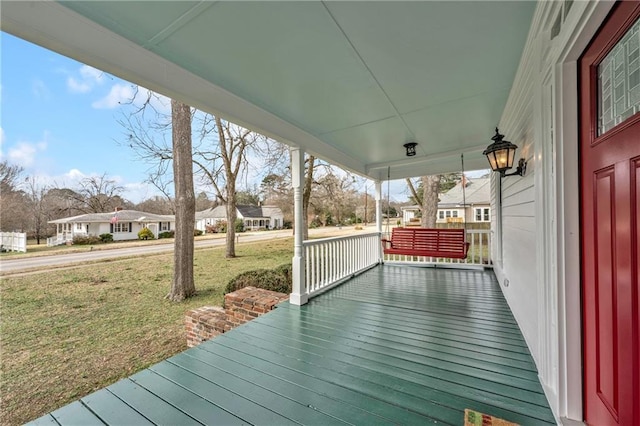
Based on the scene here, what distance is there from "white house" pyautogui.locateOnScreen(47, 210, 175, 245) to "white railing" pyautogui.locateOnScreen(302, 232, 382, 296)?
18.9 metres

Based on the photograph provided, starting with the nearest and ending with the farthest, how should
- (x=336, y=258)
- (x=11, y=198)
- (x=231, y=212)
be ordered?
(x=336, y=258), (x=11, y=198), (x=231, y=212)

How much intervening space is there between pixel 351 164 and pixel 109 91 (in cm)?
686

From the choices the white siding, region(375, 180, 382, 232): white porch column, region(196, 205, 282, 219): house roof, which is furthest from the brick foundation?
region(196, 205, 282, 219): house roof

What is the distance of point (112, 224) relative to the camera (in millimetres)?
19172

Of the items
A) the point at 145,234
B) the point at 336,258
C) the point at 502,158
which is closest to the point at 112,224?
the point at 145,234

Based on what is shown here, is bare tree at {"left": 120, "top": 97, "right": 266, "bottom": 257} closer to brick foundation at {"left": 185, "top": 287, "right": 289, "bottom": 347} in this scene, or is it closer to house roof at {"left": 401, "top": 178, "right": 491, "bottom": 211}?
brick foundation at {"left": 185, "top": 287, "right": 289, "bottom": 347}

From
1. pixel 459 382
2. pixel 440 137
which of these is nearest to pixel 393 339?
pixel 459 382

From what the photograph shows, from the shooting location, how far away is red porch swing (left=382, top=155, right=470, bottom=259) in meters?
4.63

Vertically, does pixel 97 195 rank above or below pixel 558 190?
above

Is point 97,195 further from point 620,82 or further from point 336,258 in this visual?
point 620,82

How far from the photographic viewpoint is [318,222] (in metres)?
19.5

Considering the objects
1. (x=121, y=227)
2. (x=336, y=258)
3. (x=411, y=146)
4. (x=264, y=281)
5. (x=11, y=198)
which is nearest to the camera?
(x=411, y=146)

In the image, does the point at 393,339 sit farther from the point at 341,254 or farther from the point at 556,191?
the point at 341,254

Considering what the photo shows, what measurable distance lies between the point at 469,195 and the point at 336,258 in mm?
11642
